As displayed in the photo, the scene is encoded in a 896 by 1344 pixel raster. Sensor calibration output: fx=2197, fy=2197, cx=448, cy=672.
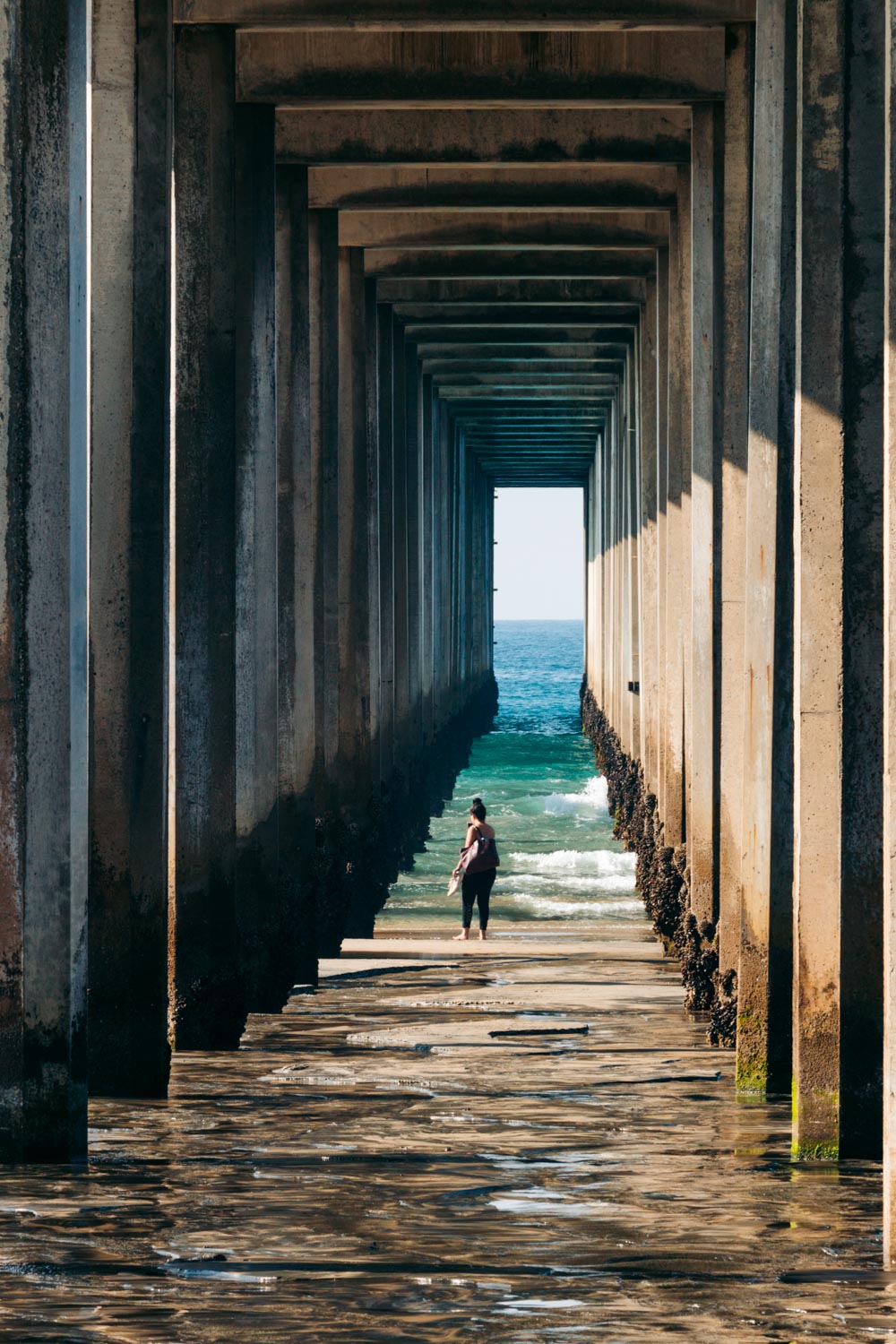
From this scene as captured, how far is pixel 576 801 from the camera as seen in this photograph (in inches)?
1312

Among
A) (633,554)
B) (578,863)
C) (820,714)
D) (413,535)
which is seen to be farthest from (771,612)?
(633,554)

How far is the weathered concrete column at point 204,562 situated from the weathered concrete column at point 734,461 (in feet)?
9.87

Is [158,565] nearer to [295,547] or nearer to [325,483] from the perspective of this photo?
[295,547]

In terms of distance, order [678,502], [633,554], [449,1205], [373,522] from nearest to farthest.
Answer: [449,1205], [678,502], [373,522], [633,554]

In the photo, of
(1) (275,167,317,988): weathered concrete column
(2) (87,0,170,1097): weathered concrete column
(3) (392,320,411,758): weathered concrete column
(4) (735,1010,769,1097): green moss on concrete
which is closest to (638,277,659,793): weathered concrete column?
(3) (392,320,411,758): weathered concrete column

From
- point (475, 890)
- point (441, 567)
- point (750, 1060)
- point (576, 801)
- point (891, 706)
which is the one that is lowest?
point (576, 801)

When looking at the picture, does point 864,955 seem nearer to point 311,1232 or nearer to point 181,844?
point 311,1232

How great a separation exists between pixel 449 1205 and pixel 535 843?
18.9 meters

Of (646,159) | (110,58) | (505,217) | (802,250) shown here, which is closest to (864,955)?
(802,250)

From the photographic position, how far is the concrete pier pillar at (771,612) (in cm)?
1069

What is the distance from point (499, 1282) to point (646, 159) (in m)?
13.5

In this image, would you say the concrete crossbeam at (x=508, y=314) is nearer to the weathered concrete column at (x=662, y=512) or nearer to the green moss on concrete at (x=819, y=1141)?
the weathered concrete column at (x=662, y=512)

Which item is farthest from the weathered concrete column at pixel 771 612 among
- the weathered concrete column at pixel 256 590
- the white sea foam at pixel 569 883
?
the white sea foam at pixel 569 883

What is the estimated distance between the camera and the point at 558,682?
115625mm
